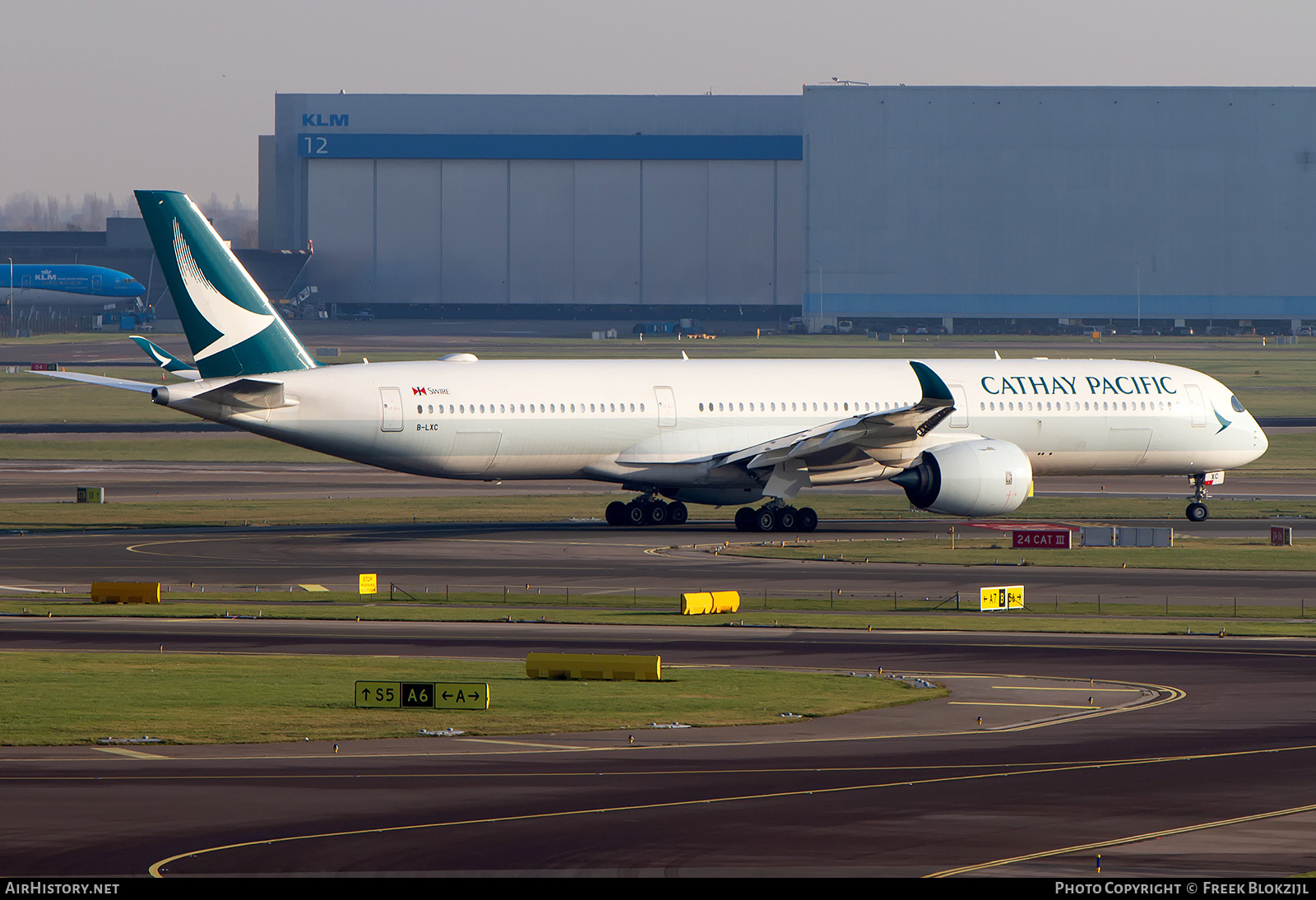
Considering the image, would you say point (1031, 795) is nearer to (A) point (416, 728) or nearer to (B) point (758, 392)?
(A) point (416, 728)

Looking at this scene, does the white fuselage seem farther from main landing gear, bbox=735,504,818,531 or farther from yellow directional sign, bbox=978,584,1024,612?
yellow directional sign, bbox=978,584,1024,612

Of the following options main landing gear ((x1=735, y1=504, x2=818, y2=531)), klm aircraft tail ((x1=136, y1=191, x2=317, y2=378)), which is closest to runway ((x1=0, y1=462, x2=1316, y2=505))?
main landing gear ((x1=735, y1=504, x2=818, y2=531))

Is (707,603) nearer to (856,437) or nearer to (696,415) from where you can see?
(856,437)

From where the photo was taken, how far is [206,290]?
51.4 metres

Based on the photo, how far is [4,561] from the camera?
46.8m

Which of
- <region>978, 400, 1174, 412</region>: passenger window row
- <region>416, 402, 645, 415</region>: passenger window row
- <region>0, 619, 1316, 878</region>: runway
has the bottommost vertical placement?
<region>0, 619, 1316, 878</region>: runway

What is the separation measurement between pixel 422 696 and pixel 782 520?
96.5 ft

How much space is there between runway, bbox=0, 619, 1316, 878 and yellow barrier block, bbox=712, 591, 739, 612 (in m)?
9.90

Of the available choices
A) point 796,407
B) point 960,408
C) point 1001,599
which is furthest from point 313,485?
point 1001,599

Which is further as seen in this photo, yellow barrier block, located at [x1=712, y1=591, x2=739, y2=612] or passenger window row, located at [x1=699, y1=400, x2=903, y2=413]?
passenger window row, located at [x1=699, y1=400, x2=903, y2=413]

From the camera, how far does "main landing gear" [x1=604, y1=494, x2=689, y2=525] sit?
5666 cm

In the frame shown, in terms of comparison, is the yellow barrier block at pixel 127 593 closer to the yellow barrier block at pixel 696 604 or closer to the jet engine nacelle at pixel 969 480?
the yellow barrier block at pixel 696 604

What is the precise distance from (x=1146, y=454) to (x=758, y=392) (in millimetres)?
13963
